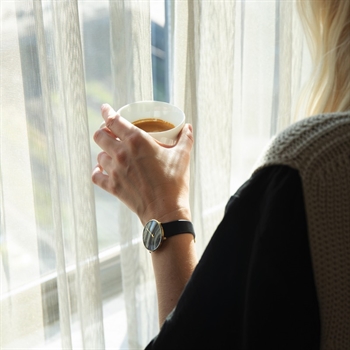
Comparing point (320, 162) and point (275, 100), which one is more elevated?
point (320, 162)

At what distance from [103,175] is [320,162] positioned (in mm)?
396

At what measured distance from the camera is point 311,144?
62 cm

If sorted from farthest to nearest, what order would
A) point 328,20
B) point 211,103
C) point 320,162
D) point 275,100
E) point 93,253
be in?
point 275,100 < point 211,103 < point 93,253 < point 328,20 < point 320,162

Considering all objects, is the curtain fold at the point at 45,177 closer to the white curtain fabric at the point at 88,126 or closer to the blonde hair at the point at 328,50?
Result: the white curtain fabric at the point at 88,126

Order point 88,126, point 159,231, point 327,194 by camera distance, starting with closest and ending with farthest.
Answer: point 327,194
point 159,231
point 88,126

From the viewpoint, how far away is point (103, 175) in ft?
2.95

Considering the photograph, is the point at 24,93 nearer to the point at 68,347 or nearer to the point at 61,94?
the point at 61,94

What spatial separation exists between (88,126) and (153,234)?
8.6 inches

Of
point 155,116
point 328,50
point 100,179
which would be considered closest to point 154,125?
point 155,116

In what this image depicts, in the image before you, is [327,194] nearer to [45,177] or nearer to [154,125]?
[154,125]

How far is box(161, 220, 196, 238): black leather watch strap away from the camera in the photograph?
81 cm

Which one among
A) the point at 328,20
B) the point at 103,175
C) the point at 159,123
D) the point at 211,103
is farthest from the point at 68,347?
the point at 328,20

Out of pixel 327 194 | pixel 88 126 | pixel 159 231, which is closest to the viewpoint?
pixel 327 194

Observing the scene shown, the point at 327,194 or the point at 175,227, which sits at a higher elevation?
the point at 327,194
